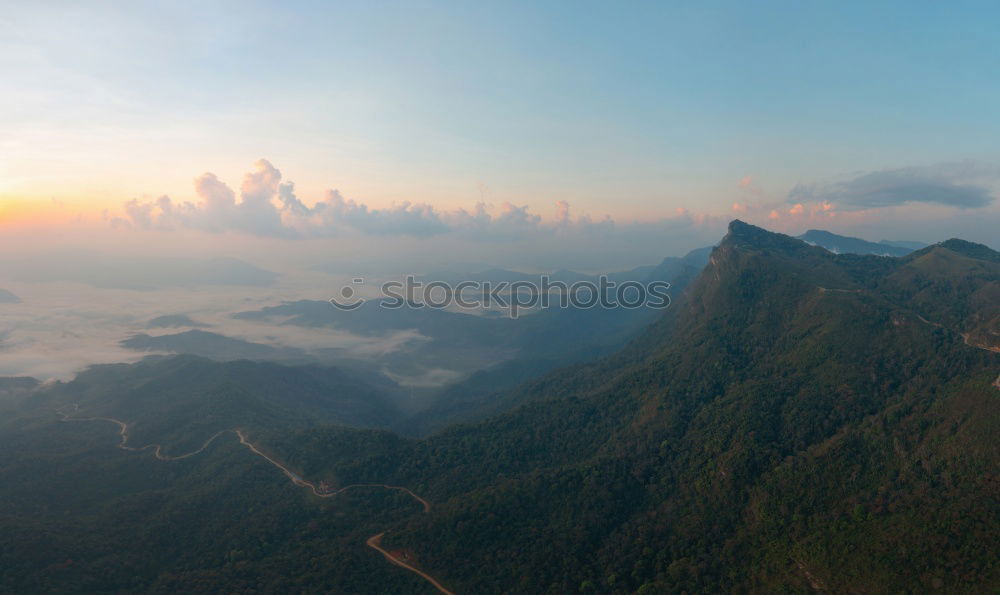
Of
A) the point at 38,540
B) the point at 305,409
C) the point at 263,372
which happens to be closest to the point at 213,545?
the point at 38,540

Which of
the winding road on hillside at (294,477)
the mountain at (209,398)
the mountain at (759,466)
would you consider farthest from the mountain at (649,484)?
the mountain at (209,398)

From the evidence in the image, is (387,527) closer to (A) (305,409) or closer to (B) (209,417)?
(B) (209,417)

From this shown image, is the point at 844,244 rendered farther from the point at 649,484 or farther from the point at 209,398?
the point at 209,398

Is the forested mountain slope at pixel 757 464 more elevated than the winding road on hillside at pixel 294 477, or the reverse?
the forested mountain slope at pixel 757 464

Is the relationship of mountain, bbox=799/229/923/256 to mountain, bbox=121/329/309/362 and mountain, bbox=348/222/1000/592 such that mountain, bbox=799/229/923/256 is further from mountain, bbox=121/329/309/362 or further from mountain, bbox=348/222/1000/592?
mountain, bbox=121/329/309/362

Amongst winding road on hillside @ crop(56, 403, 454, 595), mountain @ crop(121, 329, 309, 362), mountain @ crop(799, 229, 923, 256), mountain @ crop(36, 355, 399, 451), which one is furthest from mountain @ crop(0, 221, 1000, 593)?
mountain @ crop(799, 229, 923, 256)

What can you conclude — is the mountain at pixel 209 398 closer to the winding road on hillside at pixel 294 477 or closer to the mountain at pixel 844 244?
the winding road on hillside at pixel 294 477
